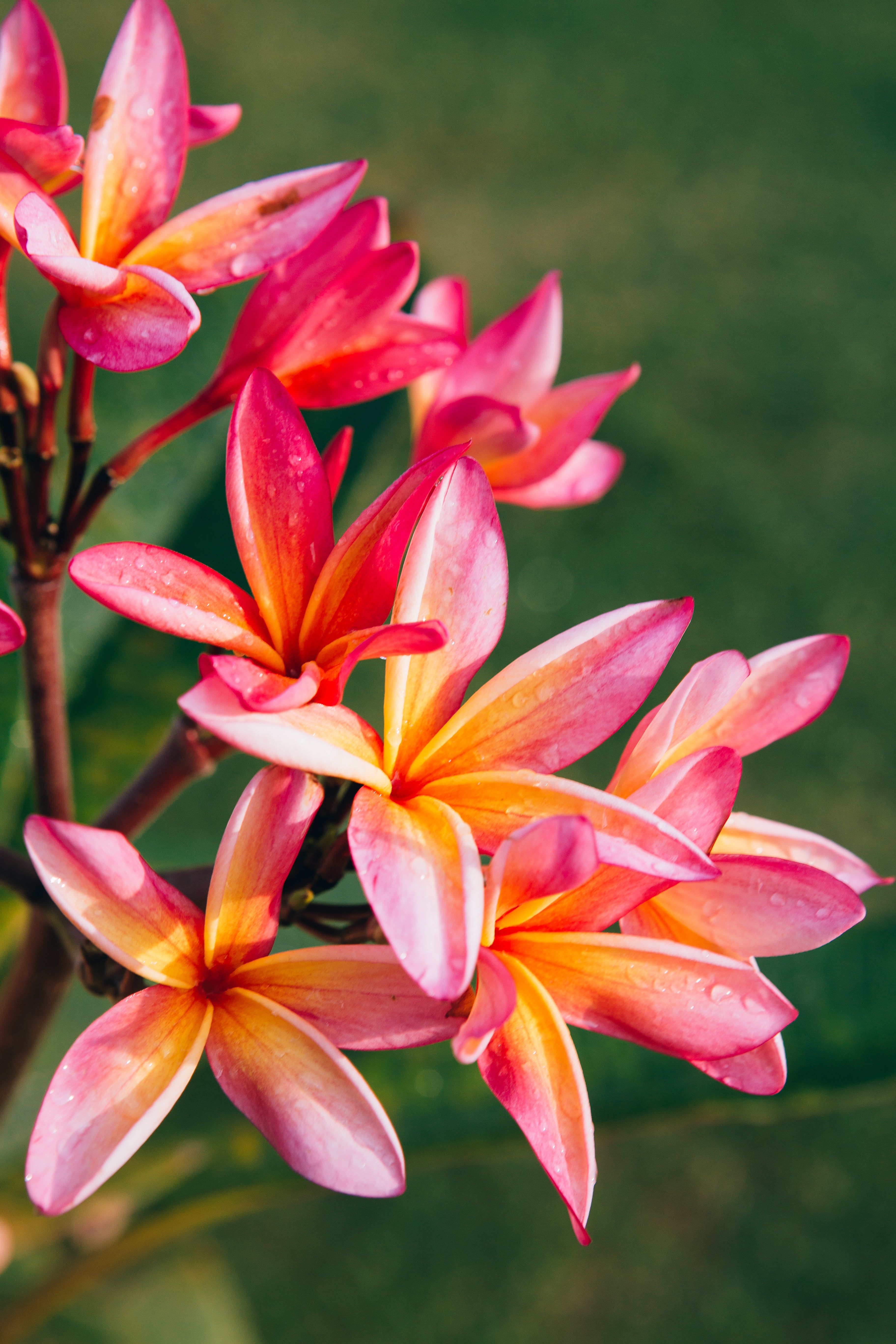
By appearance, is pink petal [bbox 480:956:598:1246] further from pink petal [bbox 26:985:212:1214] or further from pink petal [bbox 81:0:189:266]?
pink petal [bbox 81:0:189:266]

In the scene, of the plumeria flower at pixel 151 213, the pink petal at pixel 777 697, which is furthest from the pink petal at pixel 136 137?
the pink petal at pixel 777 697

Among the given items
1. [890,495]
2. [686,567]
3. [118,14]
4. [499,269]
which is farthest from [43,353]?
[118,14]

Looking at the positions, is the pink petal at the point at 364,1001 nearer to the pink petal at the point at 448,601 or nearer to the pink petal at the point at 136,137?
the pink petal at the point at 448,601

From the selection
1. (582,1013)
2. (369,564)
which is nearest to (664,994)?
(582,1013)

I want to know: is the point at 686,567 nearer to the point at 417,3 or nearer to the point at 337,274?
the point at 337,274

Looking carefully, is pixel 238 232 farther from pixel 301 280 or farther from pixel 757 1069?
pixel 757 1069

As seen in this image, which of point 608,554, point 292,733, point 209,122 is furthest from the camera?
point 608,554
